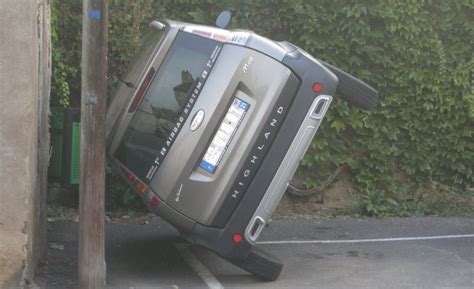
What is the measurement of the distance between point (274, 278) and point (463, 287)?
1560 mm

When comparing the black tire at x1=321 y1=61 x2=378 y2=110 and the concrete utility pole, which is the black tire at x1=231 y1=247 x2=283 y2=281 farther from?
the black tire at x1=321 y1=61 x2=378 y2=110

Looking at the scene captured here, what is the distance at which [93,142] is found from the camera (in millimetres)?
5656

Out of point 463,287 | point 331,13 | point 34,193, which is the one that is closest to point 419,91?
point 331,13

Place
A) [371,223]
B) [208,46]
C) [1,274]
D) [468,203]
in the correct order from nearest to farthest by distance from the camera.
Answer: [1,274] → [208,46] → [371,223] → [468,203]

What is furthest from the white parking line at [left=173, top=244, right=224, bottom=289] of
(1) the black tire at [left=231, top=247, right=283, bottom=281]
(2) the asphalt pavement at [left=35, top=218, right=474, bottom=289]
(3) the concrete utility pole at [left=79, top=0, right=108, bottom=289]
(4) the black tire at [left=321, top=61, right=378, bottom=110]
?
(4) the black tire at [left=321, top=61, right=378, bottom=110]

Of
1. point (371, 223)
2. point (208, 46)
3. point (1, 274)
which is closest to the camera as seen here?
point (1, 274)

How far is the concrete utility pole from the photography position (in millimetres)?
5600

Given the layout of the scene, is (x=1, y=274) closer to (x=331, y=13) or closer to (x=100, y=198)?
(x=100, y=198)

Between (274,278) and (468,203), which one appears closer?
(274,278)

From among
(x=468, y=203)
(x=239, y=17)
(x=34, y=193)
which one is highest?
(x=239, y=17)

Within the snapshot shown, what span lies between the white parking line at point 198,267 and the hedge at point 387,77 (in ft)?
7.63

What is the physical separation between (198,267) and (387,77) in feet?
12.3

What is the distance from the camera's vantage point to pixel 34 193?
583cm

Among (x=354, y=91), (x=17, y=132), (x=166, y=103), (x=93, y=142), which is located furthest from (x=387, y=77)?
(x=17, y=132)
